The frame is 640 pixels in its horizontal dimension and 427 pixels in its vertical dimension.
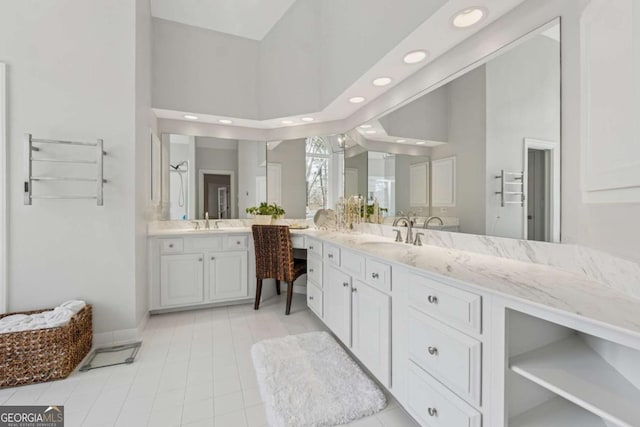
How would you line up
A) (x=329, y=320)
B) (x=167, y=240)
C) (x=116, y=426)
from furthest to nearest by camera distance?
(x=167, y=240), (x=329, y=320), (x=116, y=426)

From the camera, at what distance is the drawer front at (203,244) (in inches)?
124

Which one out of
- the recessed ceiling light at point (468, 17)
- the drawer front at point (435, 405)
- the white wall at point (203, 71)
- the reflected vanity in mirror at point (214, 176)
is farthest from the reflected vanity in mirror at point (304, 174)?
the drawer front at point (435, 405)

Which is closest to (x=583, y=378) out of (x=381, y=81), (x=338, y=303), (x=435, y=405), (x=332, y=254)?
(x=435, y=405)

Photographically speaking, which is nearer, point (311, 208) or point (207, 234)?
point (207, 234)

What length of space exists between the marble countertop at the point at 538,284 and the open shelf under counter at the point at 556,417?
43cm

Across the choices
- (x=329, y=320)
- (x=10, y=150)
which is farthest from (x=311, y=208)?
(x=10, y=150)

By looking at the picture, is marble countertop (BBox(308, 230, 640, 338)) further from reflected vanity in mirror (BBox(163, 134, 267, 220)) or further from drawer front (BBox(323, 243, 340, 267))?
reflected vanity in mirror (BBox(163, 134, 267, 220))

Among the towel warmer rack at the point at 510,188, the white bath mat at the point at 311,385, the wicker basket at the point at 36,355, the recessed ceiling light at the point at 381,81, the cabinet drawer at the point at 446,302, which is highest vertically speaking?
the recessed ceiling light at the point at 381,81

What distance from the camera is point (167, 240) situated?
10.1ft

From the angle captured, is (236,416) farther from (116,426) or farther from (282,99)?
(282,99)

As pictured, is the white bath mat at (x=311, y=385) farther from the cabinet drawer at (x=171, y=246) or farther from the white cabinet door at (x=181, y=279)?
the cabinet drawer at (x=171, y=246)

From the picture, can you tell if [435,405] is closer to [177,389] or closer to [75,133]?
[177,389]

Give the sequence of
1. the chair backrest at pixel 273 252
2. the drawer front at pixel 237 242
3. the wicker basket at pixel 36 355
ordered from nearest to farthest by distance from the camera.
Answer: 1. the wicker basket at pixel 36 355
2. the chair backrest at pixel 273 252
3. the drawer front at pixel 237 242

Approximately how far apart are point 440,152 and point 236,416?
2.09 m
